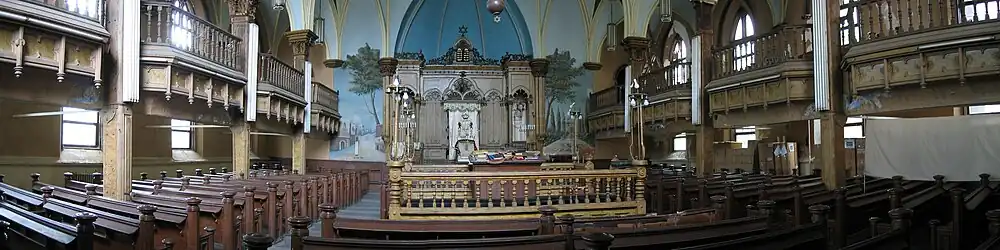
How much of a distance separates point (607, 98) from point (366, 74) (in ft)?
31.5

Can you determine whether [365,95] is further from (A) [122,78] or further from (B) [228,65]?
(A) [122,78]

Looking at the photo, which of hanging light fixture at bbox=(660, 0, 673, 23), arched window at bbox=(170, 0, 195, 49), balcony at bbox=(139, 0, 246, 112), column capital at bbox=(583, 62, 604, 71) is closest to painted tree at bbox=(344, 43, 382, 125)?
column capital at bbox=(583, 62, 604, 71)

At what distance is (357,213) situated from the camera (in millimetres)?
12602

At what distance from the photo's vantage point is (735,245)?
4.14 m

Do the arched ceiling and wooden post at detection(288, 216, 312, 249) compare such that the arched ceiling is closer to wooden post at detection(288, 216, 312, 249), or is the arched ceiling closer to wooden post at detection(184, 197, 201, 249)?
wooden post at detection(184, 197, 201, 249)

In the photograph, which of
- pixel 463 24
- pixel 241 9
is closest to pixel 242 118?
pixel 241 9

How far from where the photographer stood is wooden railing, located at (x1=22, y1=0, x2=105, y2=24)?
24.3ft

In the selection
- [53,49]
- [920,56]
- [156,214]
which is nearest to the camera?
[156,214]

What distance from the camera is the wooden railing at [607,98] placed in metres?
21.0

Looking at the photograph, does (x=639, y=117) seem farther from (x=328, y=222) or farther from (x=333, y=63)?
(x=333, y=63)

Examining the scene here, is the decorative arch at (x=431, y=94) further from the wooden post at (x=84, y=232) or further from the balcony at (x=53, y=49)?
the wooden post at (x=84, y=232)

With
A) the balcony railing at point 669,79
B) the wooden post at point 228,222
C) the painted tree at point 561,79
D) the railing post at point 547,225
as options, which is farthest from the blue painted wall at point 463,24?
the railing post at point 547,225

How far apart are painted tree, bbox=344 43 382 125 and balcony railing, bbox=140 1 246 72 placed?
10.5 m

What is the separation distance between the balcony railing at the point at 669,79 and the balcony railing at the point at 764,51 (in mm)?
1292
